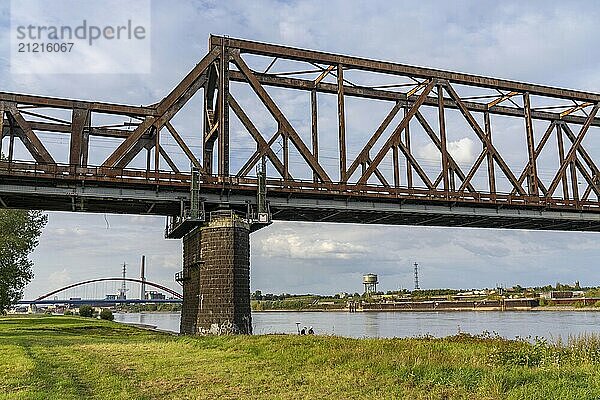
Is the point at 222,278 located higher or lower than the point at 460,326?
higher

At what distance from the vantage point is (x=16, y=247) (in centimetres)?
5444

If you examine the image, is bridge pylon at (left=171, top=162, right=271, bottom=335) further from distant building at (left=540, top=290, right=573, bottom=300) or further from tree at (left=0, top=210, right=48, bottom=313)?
distant building at (left=540, top=290, right=573, bottom=300)

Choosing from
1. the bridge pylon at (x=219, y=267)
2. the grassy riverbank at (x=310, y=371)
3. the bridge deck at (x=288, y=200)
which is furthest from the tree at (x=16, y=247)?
the grassy riverbank at (x=310, y=371)

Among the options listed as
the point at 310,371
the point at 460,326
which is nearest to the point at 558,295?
the point at 460,326

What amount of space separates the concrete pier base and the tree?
19.8 meters

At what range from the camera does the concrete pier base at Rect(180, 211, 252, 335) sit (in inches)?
1639

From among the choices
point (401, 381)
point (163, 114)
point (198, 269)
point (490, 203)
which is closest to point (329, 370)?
point (401, 381)

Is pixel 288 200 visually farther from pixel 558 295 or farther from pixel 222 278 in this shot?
pixel 558 295

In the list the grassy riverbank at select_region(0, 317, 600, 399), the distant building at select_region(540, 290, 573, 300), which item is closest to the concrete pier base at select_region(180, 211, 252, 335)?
the grassy riverbank at select_region(0, 317, 600, 399)

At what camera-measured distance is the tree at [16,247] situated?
53500 millimetres

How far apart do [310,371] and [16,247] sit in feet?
141

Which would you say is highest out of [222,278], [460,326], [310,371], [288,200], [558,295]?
[288,200]

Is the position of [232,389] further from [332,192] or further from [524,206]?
[524,206]

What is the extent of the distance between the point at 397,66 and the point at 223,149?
1961 centimetres
